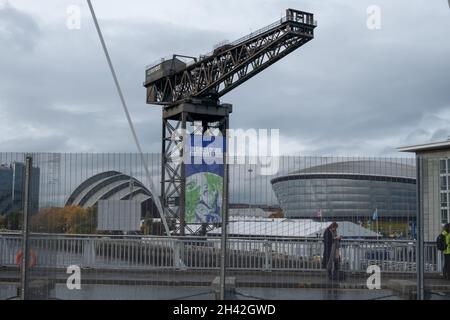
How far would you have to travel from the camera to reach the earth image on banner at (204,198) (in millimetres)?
9805

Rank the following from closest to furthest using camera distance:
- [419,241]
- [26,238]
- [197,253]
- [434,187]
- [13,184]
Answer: [26,238] < [419,241] < [13,184] < [434,187] < [197,253]

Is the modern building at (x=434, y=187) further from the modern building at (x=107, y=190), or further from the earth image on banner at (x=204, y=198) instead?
the modern building at (x=107, y=190)

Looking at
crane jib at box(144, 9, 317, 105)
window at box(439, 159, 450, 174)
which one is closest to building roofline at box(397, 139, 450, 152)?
crane jib at box(144, 9, 317, 105)

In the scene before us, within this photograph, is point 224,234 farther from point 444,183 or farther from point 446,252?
point 446,252

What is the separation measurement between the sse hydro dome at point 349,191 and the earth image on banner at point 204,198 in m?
1.03

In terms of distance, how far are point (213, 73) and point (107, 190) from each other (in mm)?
31817

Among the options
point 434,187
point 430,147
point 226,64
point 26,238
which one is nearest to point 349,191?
point 434,187

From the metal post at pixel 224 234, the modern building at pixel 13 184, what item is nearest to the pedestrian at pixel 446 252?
the metal post at pixel 224 234

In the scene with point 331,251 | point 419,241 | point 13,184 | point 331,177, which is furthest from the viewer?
point 331,251

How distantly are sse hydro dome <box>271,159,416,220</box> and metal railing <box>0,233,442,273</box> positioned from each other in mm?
890

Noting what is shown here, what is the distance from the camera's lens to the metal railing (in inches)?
411

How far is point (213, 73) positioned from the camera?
1607 inches

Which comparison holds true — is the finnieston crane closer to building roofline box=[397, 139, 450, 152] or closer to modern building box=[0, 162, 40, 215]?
building roofline box=[397, 139, 450, 152]
